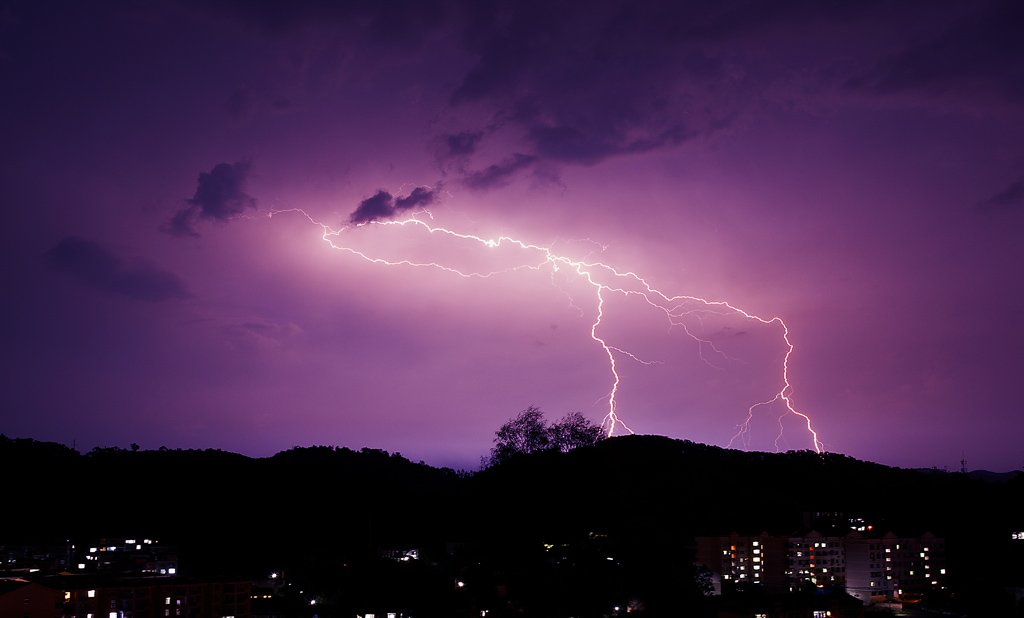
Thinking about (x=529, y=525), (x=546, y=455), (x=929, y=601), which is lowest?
(x=929, y=601)

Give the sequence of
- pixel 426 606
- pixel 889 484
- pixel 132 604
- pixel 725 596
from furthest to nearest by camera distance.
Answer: pixel 889 484, pixel 725 596, pixel 426 606, pixel 132 604

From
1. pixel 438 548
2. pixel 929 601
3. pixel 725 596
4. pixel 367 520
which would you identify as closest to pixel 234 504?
pixel 367 520

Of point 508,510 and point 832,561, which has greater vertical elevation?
point 508,510

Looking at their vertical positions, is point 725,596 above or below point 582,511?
below

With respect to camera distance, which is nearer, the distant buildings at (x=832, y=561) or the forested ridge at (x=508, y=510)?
the forested ridge at (x=508, y=510)

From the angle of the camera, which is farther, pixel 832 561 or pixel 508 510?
pixel 832 561

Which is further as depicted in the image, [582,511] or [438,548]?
[438,548]

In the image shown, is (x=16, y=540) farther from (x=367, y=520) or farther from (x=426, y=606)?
(x=426, y=606)

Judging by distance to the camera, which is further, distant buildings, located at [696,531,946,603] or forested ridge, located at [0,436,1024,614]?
distant buildings, located at [696,531,946,603]
